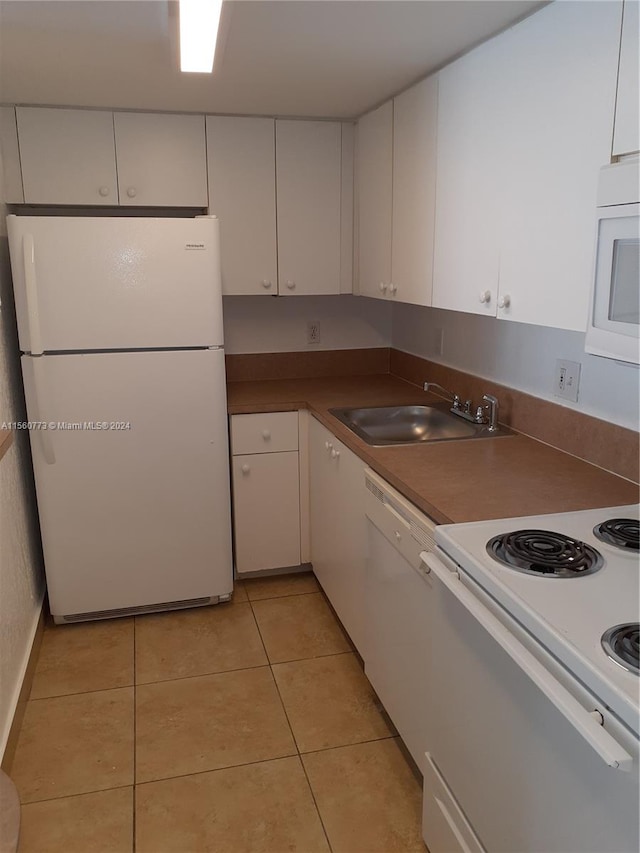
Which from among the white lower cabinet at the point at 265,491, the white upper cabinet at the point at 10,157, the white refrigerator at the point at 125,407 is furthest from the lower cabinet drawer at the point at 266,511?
the white upper cabinet at the point at 10,157

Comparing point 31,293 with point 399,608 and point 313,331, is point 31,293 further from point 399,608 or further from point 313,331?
point 399,608

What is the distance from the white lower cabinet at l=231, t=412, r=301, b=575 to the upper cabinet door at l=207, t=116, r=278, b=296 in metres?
0.65

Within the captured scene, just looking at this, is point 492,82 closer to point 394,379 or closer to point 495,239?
point 495,239

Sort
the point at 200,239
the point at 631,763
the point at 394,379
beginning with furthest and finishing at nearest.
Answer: the point at 394,379 < the point at 200,239 < the point at 631,763

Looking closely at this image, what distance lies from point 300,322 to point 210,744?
2044 millimetres

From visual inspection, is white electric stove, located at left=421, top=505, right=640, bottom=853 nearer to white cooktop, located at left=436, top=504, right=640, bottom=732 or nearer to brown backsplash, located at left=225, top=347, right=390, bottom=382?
white cooktop, located at left=436, top=504, right=640, bottom=732

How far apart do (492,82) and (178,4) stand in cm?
86

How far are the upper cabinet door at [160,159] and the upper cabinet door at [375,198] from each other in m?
0.69

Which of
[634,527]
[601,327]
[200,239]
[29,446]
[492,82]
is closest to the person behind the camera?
[601,327]

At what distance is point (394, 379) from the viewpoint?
3461mm

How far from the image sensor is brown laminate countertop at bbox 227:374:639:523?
1.72 m

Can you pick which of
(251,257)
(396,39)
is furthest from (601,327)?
(251,257)

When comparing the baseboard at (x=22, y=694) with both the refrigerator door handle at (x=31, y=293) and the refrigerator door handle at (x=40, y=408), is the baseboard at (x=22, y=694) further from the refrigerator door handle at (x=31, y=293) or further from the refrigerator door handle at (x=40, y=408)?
the refrigerator door handle at (x=31, y=293)

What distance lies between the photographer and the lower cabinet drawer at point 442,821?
1.51 m
